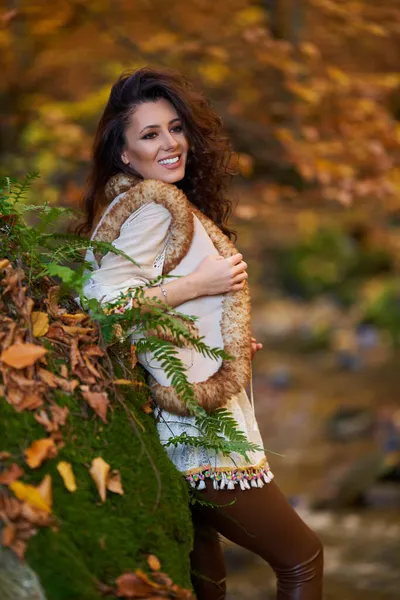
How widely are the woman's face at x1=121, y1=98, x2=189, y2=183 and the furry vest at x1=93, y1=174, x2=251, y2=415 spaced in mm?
120

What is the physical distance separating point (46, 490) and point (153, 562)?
1.09 ft

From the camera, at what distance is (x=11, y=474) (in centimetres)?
165

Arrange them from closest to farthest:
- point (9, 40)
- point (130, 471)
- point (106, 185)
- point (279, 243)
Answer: point (130, 471)
point (106, 185)
point (9, 40)
point (279, 243)

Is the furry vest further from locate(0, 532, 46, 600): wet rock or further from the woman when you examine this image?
locate(0, 532, 46, 600): wet rock

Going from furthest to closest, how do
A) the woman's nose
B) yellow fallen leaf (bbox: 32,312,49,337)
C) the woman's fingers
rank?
the woman's nose
the woman's fingers
yellow fallen leaf (bbox: 32,312,49,337)

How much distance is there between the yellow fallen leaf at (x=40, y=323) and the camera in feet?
6.31

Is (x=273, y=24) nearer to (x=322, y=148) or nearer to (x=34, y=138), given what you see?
(x=322, y=148)

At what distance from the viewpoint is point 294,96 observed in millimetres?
5410

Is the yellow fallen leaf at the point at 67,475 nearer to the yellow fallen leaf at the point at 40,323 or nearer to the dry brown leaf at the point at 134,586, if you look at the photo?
the dry brown leaf at the point at 134,586

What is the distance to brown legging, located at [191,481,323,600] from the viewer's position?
2.19 meters

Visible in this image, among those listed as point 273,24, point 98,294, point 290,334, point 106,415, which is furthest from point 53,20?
point 290,334

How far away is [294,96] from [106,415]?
4065 mm

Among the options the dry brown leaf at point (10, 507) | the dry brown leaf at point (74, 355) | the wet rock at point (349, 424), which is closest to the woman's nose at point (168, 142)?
the dry brown leaf at point (74, 355)

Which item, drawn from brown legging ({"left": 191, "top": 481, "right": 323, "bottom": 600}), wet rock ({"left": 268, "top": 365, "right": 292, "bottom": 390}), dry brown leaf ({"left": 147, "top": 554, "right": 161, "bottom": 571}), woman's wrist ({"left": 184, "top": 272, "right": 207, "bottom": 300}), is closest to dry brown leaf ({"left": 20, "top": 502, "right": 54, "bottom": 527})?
dry brown leaf ({"left": 147, "top": 554, "right": 161, "bottom": 571})
